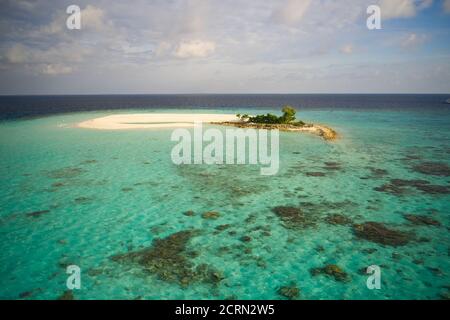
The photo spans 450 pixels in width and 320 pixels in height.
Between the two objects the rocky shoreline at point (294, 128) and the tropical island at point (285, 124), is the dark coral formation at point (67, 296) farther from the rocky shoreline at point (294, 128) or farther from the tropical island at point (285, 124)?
the tropical island at point (285, 124)

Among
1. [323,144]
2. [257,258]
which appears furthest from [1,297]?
[323,144]

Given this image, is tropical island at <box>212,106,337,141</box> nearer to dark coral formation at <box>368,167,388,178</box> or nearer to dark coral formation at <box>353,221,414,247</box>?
dark coral formation at <box>368,167,388,178</box>

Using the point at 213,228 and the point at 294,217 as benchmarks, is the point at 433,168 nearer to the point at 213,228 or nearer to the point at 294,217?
the point at 294,217

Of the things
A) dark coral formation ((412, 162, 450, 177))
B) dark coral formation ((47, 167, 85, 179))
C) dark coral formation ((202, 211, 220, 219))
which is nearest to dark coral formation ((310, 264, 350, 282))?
dark coral formation ((202, 211, 220, 219))

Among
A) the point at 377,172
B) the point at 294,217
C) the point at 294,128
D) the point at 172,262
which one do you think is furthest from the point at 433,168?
the point at 172,262

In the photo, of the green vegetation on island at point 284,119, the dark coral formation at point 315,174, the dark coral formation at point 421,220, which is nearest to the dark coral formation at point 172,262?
the dark coral formation at point 421,220
